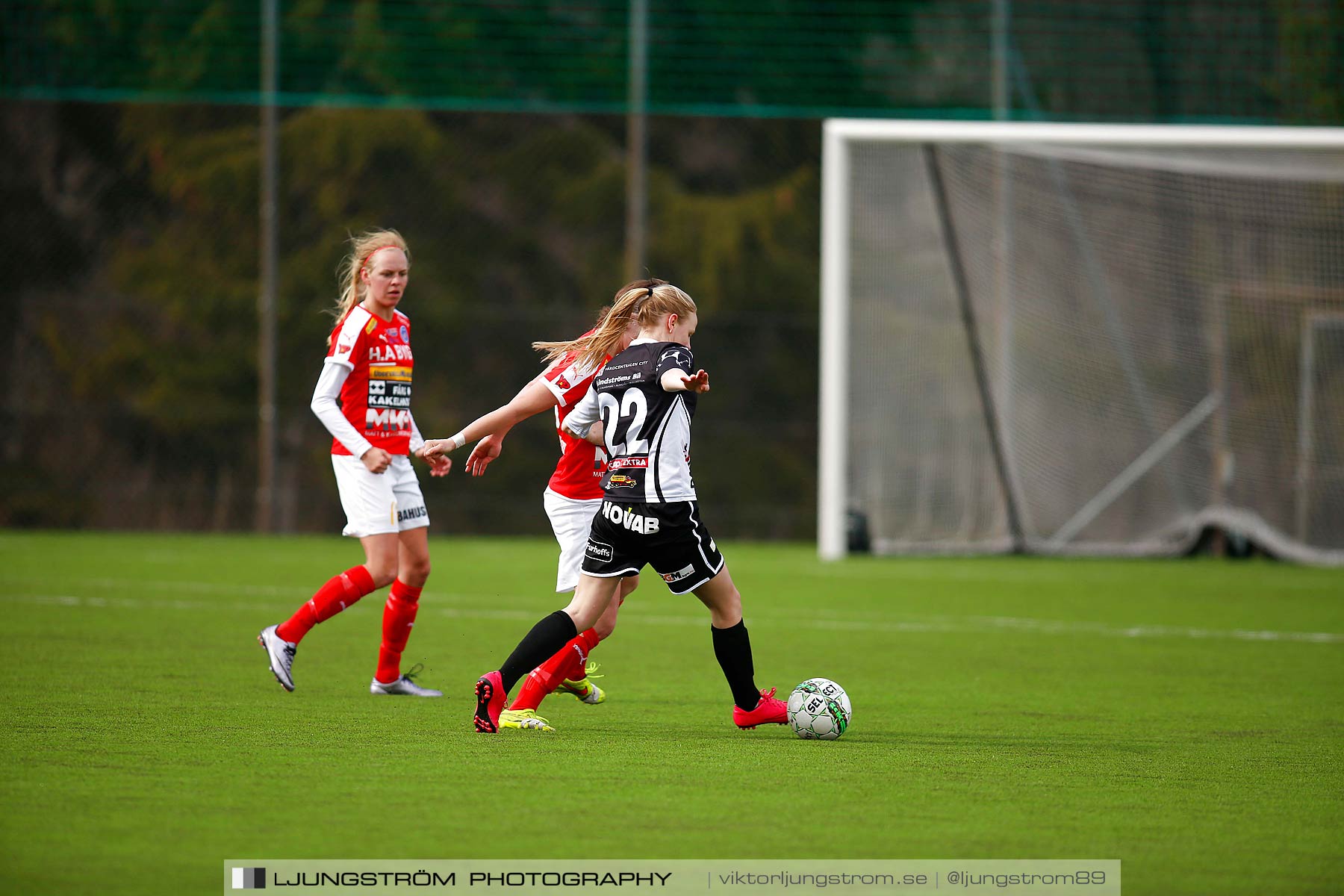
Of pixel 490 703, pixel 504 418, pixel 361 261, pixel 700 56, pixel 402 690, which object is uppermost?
pixel 700 56

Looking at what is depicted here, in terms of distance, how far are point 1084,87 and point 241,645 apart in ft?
40.4

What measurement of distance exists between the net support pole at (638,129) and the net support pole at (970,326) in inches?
136

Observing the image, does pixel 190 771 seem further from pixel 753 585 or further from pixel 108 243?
pixel 108 243

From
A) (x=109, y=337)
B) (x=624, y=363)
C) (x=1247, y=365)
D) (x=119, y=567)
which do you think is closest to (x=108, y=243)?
(x=109, y=337)

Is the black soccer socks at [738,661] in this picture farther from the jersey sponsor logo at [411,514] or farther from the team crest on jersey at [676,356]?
the jersey sponsor logo at [411,514]

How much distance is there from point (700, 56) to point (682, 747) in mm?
13532

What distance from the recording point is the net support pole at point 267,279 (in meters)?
17.8

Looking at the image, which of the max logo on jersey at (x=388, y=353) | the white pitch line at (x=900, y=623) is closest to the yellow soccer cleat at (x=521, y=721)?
the max logo on jersey at (x=388, y=353)

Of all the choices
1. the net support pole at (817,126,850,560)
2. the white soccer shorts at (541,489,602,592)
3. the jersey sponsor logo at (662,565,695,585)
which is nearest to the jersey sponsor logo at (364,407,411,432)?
the white soccer shorts at (541,489,602,592)

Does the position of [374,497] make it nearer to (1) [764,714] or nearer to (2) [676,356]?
(2) [676,356]

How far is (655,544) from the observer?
18.0 ft

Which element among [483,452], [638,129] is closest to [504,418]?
[483,452]

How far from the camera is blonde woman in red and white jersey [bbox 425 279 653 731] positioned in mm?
5746

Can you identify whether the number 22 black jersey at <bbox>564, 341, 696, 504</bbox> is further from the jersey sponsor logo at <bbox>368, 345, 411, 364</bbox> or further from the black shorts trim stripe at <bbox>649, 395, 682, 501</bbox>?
the jersey sponsor logo at <bbox>368, 345, 411, 364</bbox>
